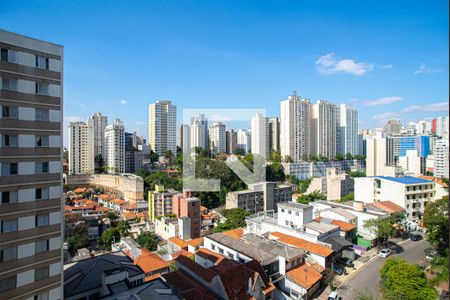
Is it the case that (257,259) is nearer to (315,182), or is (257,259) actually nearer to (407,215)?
(407,215)

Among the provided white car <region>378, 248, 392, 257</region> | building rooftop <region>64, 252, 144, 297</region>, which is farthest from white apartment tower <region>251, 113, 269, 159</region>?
building rooftop <region>64, 252, 144, 297</region>

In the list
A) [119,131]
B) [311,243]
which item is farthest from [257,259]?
[119,131]

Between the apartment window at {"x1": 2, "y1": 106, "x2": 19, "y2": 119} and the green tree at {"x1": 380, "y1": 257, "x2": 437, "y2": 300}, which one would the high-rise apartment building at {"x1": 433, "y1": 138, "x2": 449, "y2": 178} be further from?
the apartment window at {"x1": 2, "y1": 106, "x2": 19, "y2": 119}

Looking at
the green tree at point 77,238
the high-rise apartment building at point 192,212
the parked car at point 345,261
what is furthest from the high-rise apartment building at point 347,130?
the green tree at point 77,238

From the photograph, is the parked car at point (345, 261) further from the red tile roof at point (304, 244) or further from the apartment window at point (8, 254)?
the apartment window at point (8, 254)

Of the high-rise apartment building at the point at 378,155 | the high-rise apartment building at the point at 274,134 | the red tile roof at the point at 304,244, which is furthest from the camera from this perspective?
the high-rise apartment building at the point at 274,134

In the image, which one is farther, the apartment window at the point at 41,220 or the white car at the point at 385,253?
the white car at the point at 385,253
